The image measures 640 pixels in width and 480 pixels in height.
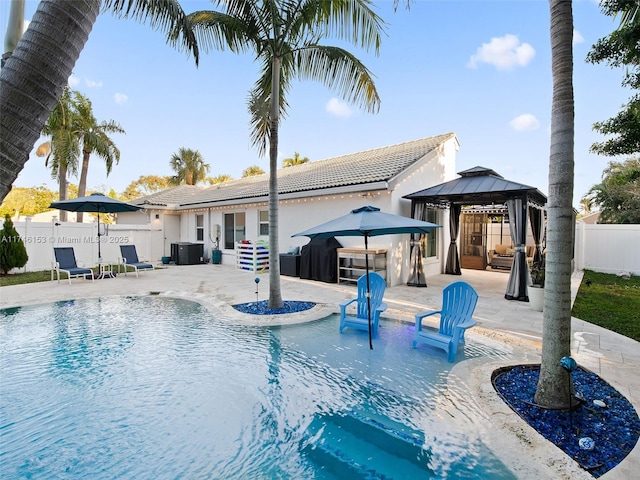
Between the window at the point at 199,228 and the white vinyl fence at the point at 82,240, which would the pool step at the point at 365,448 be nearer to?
the white vinyl fence at the point at 82,240

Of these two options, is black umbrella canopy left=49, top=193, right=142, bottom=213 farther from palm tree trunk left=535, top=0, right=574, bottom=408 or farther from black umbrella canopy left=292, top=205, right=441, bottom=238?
palm tree trunk left=535, top=0, right=574, bottom=408

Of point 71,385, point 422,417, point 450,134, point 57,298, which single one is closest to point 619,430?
point 422,417

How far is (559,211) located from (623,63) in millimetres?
7146

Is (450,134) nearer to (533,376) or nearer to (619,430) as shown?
(533,376)

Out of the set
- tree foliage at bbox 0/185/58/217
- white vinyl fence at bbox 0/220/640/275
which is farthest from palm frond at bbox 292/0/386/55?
tree foliage at bbox 0/185/58/217

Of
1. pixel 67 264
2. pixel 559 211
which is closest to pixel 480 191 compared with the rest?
pixel 559 211

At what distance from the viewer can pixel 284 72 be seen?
7.91 m

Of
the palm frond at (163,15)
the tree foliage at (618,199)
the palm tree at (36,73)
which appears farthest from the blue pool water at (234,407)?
the tree foliage at (618,199)

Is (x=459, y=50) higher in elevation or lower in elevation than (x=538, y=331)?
higher

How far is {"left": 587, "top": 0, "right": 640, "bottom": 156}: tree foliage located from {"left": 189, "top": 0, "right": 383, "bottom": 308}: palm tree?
16.3ft

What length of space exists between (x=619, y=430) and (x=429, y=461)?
1.88m

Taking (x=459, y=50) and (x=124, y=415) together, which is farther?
(x=459, y=50)

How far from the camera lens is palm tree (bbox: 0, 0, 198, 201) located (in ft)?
4.31

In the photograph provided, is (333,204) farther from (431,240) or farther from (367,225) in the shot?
(367,225)
